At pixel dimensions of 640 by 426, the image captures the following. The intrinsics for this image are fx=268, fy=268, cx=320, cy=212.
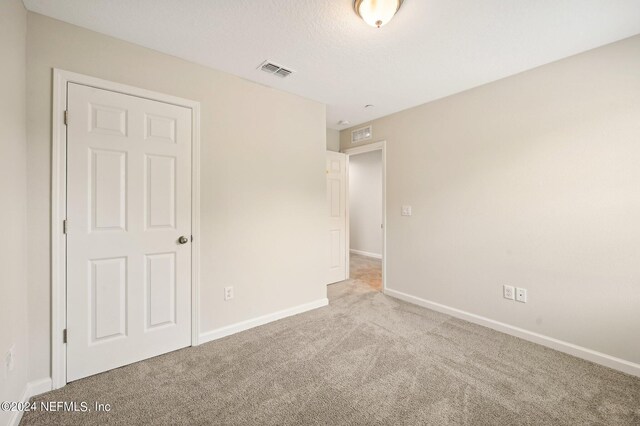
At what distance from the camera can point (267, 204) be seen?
2814mm

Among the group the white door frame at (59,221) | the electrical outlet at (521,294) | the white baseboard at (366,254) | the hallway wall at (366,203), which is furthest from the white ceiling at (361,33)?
the white baseboard at (366,254)

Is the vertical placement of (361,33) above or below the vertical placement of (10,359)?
above

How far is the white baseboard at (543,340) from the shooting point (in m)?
2.01

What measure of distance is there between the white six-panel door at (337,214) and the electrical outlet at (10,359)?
3270 mm

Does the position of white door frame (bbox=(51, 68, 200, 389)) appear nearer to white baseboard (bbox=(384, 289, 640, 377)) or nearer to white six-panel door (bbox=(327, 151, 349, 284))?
white six-panel door (bbox=(327, 151, 349, 284))

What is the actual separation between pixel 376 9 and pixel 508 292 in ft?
8.80

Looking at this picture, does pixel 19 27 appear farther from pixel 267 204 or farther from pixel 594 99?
pixel 594 99

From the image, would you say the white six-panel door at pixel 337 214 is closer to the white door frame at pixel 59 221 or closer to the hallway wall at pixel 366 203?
the hallway wall at pixel 366 203

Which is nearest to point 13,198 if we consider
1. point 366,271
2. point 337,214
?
point 337,214

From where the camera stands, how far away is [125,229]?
6.64 ft

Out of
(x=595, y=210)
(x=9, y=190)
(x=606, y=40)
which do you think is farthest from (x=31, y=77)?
(x=595, y=210)

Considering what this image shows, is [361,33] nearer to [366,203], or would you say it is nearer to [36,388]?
[36,388]

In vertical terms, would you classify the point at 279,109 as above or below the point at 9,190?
above

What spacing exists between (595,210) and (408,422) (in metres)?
2.16
